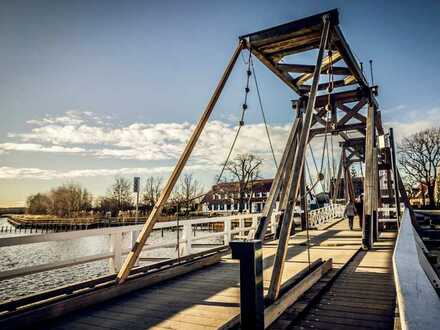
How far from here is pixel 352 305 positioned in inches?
152

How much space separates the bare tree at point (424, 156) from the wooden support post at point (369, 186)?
3464cm

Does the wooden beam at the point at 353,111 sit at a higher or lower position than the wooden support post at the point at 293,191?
higher

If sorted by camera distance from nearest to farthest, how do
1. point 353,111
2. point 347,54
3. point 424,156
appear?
1. point 347,54
2. point 353,111
3. point 424,156

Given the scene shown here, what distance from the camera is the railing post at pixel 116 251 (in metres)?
5.38

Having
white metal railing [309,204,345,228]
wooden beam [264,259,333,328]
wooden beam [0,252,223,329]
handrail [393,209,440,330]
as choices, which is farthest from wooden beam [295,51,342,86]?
white metal railing [309,204,345,228]

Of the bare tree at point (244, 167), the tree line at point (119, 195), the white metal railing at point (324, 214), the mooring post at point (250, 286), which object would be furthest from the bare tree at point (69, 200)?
the mooring post at point (250, 286)

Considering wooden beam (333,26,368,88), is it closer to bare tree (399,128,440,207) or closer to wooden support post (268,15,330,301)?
wooden support post (268,15,330,301)

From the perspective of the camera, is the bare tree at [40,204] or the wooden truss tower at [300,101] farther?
the bare tree at [40,204]

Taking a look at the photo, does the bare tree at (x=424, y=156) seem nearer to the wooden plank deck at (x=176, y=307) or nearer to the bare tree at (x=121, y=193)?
the wooden plank deck at (x=176, y=307)

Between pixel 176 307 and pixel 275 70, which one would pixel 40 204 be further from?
pixel 176 307

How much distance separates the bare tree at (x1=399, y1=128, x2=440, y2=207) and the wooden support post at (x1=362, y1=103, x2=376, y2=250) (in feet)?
114

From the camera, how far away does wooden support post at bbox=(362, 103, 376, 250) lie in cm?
809

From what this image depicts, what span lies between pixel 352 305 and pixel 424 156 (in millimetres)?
43451

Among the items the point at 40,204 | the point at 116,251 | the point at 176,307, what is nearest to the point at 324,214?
the point at 116,251
